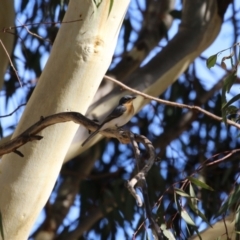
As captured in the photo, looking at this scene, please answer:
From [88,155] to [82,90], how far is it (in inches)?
71.4

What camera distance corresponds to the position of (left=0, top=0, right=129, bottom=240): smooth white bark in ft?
5.83

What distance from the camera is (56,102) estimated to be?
5.94 feet

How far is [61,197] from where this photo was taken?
368 centimetres

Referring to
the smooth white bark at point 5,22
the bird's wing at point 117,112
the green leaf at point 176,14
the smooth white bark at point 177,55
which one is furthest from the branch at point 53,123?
the green leaf at point 176,14

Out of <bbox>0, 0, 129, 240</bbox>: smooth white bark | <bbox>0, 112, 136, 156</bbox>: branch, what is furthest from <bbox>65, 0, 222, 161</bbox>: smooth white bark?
<bbox>0, 112, 136, 156</bbox>: branch

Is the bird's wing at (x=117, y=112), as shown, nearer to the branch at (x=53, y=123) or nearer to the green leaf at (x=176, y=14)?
the branch at (x=53, y=123)

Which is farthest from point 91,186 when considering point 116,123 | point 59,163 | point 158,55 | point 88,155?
point 59,163

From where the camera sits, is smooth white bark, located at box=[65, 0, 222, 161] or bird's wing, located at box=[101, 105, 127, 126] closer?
bird's wing, located at box=[101, 105, 127, 126]

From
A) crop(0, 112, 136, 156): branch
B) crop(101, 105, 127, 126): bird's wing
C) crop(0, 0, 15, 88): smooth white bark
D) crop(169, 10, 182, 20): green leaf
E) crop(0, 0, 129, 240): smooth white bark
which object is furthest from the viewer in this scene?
crop(169, 10, 182, 20): green leaf

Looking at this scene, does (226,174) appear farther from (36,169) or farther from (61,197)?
(36,169)

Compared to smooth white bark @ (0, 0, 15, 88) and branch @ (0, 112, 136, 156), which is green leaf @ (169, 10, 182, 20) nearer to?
smooth white bark @ (0, 0, 15, 88)

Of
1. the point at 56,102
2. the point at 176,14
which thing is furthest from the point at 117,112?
the point at 176,14

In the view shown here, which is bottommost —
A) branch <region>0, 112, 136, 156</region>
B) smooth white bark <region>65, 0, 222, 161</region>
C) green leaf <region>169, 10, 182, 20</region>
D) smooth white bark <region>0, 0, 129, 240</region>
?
branch <region>0, 112, 136, 156</region>

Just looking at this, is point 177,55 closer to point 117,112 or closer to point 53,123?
point 117,112
